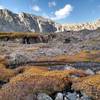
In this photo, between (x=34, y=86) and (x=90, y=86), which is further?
(x=34, y=86)

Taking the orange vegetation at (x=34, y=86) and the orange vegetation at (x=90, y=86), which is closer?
the orange vegetation at (x=90, y=86)

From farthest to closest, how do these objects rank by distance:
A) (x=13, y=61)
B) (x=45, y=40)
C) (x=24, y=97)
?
(x=45, y=40) → (x=13, y=61) → (x=24, y=97)

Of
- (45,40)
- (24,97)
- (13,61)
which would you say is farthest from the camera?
(45,40)

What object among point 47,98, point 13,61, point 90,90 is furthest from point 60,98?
point 13,61

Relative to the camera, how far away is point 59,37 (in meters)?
149

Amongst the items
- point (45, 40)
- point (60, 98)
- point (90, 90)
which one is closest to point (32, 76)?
point (60, 98)

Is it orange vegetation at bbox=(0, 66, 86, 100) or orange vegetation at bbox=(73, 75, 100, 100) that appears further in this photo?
orange vegetation at bbox=(0, 66, 86, 100)

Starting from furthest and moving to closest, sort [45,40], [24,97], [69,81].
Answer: [45,40] < [69,81] < [24,97]

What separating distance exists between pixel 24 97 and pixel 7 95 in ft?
4.94

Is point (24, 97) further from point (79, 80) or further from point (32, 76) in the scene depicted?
point (79, 80)

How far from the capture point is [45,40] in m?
146

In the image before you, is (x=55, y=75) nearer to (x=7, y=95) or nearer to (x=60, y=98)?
(x=60, y=98)

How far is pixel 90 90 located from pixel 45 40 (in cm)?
12128

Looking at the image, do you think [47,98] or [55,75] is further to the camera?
[55,75]
